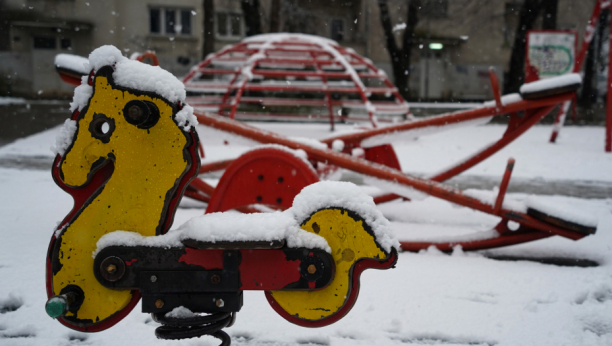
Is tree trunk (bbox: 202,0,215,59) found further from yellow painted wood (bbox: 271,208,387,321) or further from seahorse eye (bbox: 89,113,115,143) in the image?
yellow painted wood (bbox: 271,208,387,321)

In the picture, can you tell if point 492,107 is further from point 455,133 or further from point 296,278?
point 455,133

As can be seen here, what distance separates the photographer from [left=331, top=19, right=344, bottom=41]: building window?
27.4 m

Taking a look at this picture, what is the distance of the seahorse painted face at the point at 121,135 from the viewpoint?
1.17 m

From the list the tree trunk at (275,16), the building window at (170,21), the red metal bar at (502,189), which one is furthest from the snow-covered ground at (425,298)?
the building window at (170,21)

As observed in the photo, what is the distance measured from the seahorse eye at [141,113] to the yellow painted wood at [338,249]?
1.54ft

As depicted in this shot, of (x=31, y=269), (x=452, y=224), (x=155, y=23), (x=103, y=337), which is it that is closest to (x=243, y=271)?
(x=103, y=337)

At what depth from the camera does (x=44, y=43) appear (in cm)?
2511

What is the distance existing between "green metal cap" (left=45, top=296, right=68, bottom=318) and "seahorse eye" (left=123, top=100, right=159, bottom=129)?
0.46 metres

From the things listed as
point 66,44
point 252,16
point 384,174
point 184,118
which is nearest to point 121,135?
point 184,118

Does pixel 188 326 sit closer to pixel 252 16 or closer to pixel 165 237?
pixel 165 237

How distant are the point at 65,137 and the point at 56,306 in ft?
1.34

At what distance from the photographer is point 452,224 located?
353 cm

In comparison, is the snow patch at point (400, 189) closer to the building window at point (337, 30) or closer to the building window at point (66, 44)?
the building window at point (337, 30)

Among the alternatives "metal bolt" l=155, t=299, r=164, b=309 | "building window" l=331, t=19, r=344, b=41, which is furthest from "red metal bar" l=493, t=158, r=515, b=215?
"building window" l=331, t=19, r=344, b=41
